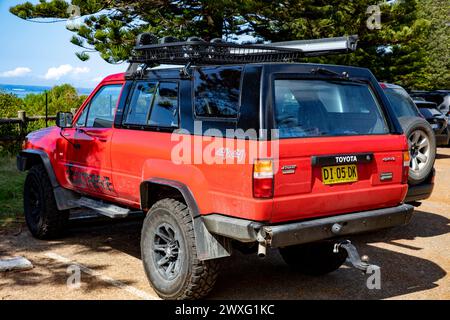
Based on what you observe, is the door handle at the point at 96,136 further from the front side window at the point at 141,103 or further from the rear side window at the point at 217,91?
the rear side window at the point at 217,91

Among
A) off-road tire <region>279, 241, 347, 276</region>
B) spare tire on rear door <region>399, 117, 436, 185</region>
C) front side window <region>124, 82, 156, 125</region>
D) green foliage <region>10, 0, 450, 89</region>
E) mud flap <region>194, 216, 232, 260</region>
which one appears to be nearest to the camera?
mud flap <region>194, 216, 232, 260</region>

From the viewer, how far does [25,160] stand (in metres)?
7.01

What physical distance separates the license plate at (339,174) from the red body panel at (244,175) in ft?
0.16

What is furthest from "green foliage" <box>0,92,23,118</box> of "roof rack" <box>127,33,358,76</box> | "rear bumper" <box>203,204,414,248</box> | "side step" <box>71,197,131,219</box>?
"rear bumper" <box>203,204,414,248</box>

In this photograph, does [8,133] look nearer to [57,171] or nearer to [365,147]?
[57,171]

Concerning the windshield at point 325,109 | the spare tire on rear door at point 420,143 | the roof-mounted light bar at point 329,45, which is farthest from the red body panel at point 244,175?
the spare tire on rear door at point 420,143

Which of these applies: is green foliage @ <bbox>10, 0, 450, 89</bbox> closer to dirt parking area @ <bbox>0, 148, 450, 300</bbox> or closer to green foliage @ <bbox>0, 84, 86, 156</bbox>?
green foliage @ <bbox>0, 84, 86, 156</bbox>

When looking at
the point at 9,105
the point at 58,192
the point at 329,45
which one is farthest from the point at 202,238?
the point at 9,105

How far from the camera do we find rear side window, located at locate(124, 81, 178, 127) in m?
4.95

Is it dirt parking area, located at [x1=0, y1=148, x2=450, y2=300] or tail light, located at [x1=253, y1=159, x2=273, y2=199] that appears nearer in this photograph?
tail light, located at [x1=253, y1=159, x2=273, y2=199]

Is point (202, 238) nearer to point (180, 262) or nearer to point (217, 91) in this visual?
point (180, 262)

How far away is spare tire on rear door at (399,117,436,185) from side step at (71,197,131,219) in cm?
375

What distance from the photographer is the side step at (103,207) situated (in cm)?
551
